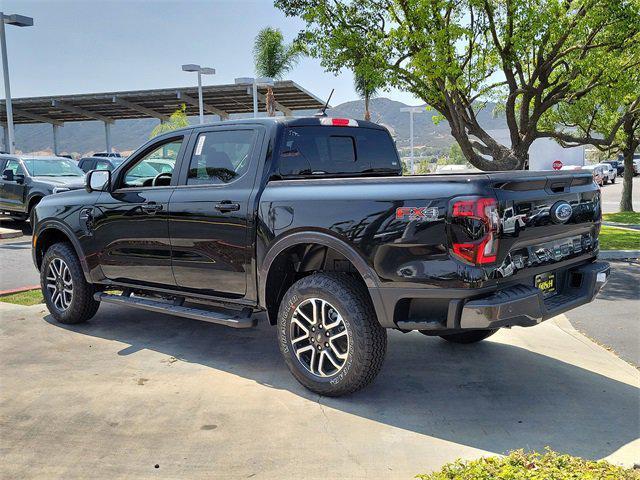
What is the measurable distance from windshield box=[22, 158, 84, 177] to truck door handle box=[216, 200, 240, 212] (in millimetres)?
11704

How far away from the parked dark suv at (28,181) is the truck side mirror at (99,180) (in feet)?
28.7

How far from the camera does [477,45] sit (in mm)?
13328

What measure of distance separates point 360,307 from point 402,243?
0.55 metres

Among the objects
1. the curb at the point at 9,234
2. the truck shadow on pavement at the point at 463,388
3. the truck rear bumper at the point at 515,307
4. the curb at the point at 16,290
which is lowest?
the truck shadow on pavement at the point at 463,388

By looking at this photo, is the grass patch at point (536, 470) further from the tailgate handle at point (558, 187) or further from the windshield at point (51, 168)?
the windshield at point (51, 168)

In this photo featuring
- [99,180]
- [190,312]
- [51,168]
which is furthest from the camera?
[51,168]

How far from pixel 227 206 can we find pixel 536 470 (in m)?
2.90

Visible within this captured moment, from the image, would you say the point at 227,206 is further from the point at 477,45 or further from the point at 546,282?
the point at 477,45

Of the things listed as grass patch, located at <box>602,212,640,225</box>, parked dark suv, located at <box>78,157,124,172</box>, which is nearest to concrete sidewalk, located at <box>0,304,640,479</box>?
grass patch, located at <box>602,212,640,225</box>

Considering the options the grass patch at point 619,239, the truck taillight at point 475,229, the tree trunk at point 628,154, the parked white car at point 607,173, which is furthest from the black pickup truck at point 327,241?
the parked white car at point 607,173

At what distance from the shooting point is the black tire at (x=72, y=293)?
6.00 m

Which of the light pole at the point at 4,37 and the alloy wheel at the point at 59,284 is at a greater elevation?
the light pole at the point at 4,37

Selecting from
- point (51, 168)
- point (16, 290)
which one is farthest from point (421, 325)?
point (51, 168)

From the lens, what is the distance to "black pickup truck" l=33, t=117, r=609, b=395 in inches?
143
